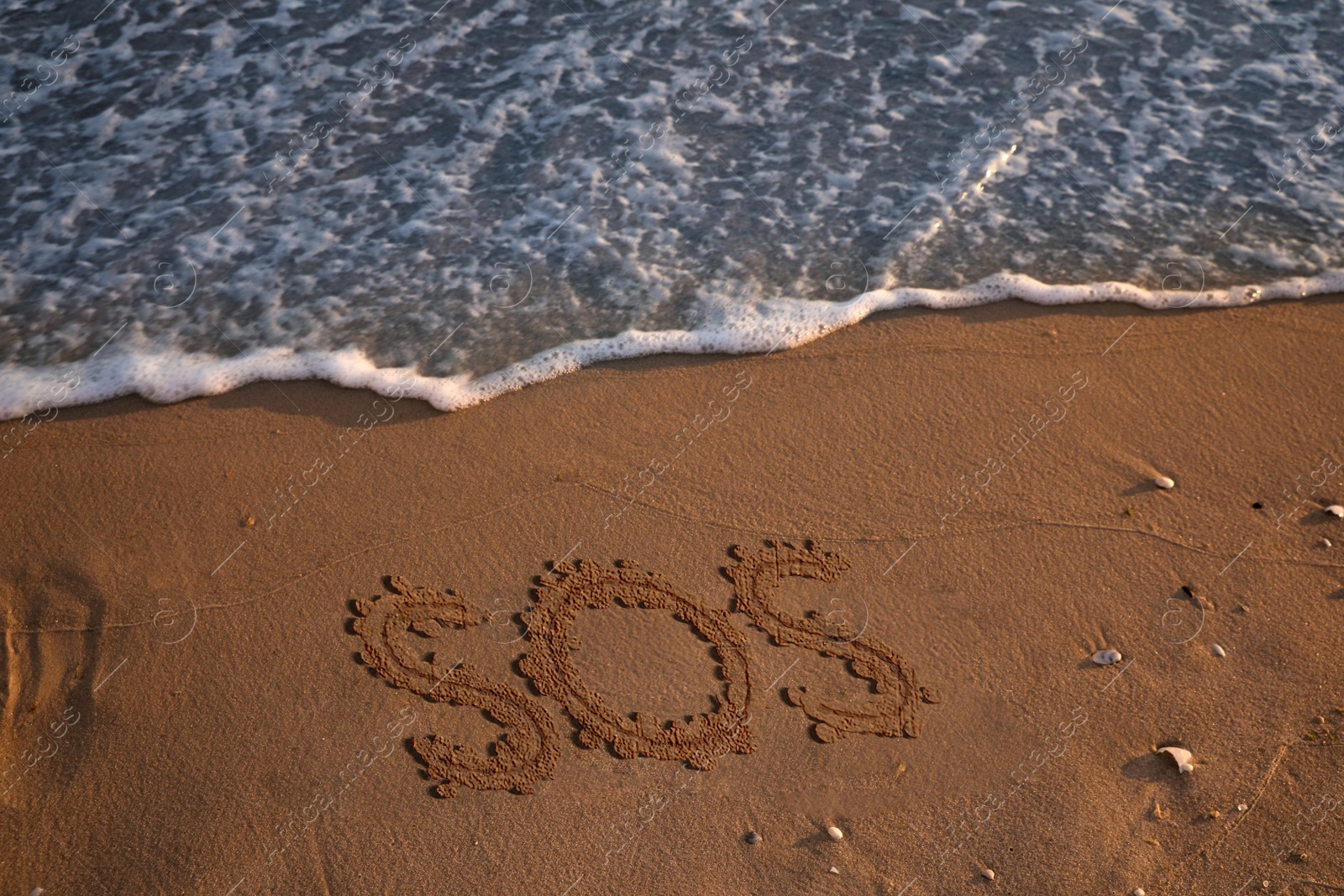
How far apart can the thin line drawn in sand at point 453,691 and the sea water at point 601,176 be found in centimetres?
108

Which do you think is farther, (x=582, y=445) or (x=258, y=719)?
(x=582, y=445)

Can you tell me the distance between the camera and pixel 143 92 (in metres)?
5.63

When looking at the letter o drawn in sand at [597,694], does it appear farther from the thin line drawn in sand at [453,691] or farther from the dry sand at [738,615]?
the thin line drawn in sand at [453,691]

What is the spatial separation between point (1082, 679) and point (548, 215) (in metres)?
3.72

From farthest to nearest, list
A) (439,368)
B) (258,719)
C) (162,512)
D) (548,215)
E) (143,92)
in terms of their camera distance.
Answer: (143,92) → (548,215) → (439,368) → (162,512) → (258,719)

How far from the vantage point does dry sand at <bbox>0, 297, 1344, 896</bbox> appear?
3369 mm

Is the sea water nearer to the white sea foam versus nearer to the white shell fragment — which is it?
the white sea foam

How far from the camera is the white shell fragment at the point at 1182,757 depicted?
3.54 meters

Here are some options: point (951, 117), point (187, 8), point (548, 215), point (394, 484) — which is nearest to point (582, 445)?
point (394, 484)

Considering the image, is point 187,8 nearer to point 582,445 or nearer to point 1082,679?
point 582,445

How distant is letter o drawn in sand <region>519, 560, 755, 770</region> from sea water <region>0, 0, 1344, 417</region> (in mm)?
1212

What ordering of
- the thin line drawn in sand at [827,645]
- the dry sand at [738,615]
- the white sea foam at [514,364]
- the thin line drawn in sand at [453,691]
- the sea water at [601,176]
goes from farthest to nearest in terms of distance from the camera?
the sea water at [601,176], the white sea foam at [514,364], the thin line drawn in sand at [827,645], the thin line drawn in sand at [453,691], the dry sand at [738,615]

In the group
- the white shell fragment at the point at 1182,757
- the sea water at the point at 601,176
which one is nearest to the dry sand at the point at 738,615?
the white shell fragment at the point at 1182,757

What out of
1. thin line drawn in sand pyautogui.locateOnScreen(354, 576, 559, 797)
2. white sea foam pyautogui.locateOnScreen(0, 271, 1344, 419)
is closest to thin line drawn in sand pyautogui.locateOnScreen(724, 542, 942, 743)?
thin line drawn in sand pyautogui.locateOnScreen(354, 576, 559, 797)
